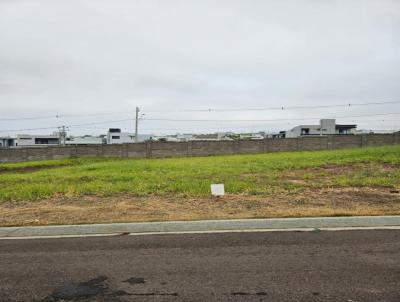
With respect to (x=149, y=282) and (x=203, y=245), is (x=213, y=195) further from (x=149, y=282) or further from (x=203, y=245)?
(x=149, y=282)

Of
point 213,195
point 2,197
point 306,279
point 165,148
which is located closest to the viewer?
point 306,279

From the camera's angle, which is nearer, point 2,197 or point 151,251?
point 151,251

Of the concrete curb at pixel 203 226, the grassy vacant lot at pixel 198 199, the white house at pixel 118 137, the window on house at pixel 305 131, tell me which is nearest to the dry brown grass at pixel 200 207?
the grassy vacant lot at pixel 198 199

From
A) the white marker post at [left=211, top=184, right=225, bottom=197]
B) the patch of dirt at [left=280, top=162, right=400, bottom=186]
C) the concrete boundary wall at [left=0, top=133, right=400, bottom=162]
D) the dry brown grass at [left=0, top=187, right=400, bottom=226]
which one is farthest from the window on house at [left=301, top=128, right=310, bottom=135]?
the white marker post at [left=211, top=184, right=225, bottom=197]

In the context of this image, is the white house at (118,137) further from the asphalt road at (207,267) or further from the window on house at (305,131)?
the asphalt road at (207,267)

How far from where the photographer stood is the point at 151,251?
6.88 meters

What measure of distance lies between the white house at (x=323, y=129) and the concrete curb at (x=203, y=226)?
8144 cm

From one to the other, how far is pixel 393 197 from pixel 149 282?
825 centimetres

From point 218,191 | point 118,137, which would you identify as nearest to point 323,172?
point 218,191

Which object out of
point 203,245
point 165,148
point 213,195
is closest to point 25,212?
point 213,195

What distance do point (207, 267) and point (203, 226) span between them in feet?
8.63

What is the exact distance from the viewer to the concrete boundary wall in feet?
164

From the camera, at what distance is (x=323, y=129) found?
8931 cm

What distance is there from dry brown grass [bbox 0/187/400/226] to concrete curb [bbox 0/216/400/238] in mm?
508
